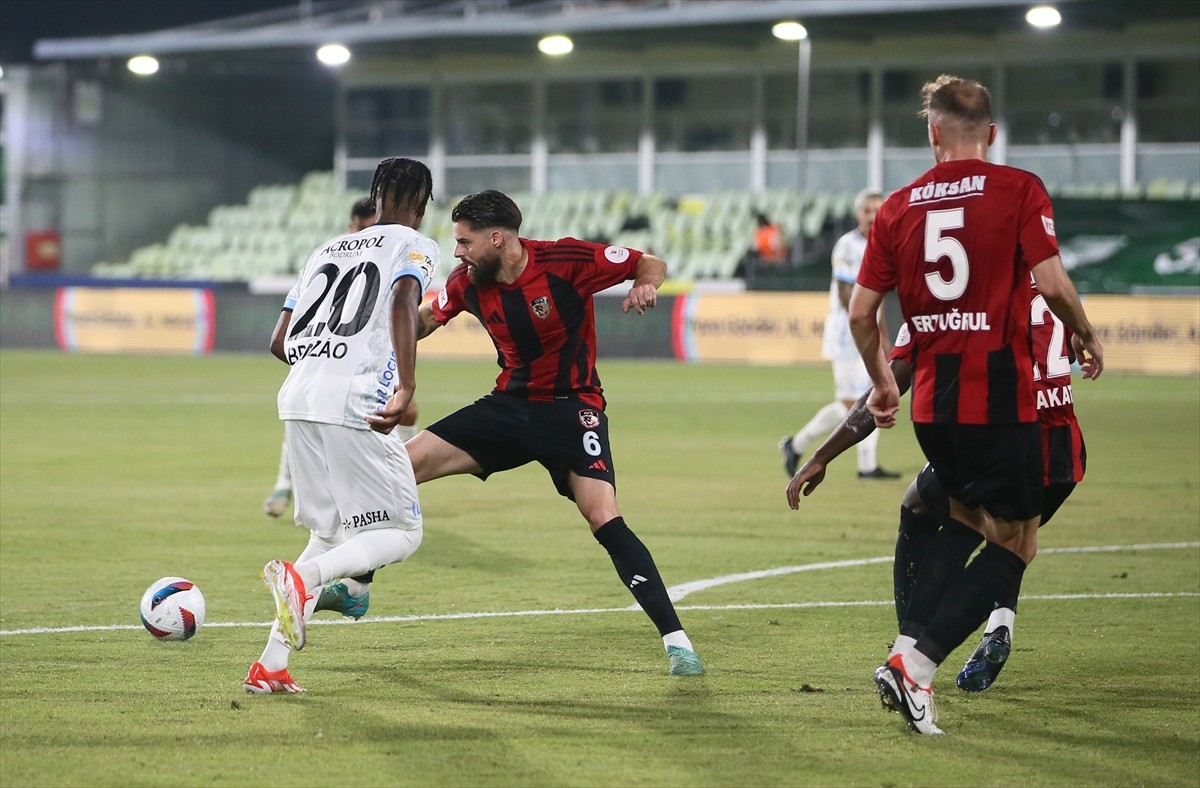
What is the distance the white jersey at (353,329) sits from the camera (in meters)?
5.97

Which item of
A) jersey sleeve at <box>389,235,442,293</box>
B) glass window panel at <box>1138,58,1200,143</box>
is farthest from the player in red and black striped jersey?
glass window panel at <box>1138,58,1200,143</box>

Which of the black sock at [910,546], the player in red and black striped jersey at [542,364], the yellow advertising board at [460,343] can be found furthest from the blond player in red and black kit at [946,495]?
the yellow advertising board at [460,343]

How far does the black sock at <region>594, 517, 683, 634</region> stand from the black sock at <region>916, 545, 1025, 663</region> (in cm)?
125

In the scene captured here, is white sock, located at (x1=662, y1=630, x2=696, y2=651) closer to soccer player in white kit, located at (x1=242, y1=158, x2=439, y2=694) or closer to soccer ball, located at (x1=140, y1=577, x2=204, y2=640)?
soccer player in white kit, located at (x1=242, y1=158, x2=439, y2=694)

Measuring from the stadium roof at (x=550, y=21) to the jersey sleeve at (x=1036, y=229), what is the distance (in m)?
26.4

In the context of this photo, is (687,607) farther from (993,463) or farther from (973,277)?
(973,277)

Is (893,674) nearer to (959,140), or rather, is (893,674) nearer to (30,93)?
(959,140)

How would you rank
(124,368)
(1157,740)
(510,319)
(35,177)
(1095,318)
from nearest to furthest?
(1157,740)
(510,319)
(1095,318)
(124,368)
(35,177)

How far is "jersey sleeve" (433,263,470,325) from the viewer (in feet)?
22.7

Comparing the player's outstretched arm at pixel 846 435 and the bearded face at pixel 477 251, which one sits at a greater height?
the bearded face at pixel 477 251

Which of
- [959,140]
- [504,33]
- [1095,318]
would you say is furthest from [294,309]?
[504,33]

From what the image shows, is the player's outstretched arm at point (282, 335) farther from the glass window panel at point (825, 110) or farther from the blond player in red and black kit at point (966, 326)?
the glass window panel at point (825, 110)

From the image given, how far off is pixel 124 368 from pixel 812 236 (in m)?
13.7

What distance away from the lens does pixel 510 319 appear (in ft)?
22.3
